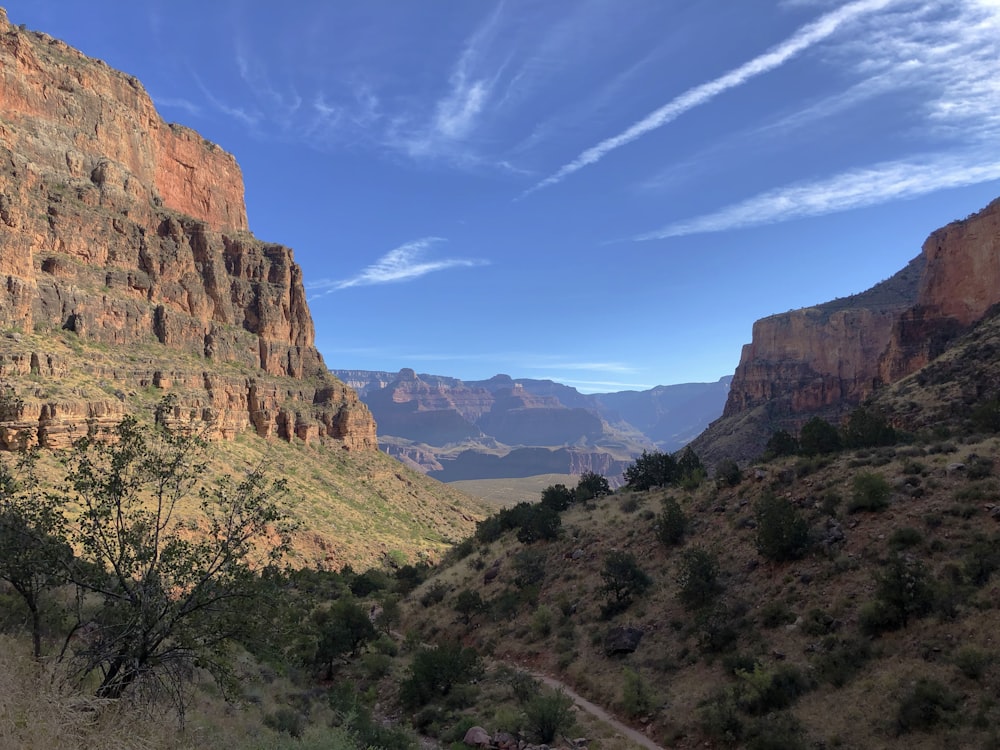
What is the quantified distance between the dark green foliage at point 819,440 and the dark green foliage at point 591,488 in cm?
1745

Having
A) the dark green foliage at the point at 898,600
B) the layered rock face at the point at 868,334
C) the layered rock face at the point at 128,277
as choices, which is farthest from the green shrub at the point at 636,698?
the layered rock face at the point at 868,334

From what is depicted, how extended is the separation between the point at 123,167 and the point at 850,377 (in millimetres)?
142689

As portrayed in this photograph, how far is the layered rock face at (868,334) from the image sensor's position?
6981cm

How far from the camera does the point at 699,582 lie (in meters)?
22.7

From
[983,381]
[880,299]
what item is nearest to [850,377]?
[880,299]

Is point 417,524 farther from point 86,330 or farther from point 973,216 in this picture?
point 973,216

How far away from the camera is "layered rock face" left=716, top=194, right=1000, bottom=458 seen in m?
69.8

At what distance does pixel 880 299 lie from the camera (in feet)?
419

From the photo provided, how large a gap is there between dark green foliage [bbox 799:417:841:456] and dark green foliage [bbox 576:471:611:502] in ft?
57.2

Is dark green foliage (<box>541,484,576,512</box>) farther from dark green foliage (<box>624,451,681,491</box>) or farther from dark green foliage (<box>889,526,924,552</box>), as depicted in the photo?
dark green foliage (<box>889,526,924,552</box>)

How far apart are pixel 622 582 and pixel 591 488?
24.0m

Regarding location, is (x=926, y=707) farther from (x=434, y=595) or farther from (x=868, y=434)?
(x=434, y=595)

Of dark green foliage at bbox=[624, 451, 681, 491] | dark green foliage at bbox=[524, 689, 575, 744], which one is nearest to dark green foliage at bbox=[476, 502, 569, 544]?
dark green foliage at bbox=[624, 451, 681, 491]

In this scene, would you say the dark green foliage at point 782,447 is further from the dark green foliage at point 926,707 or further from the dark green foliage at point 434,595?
the dark green foliage at point 926,707
